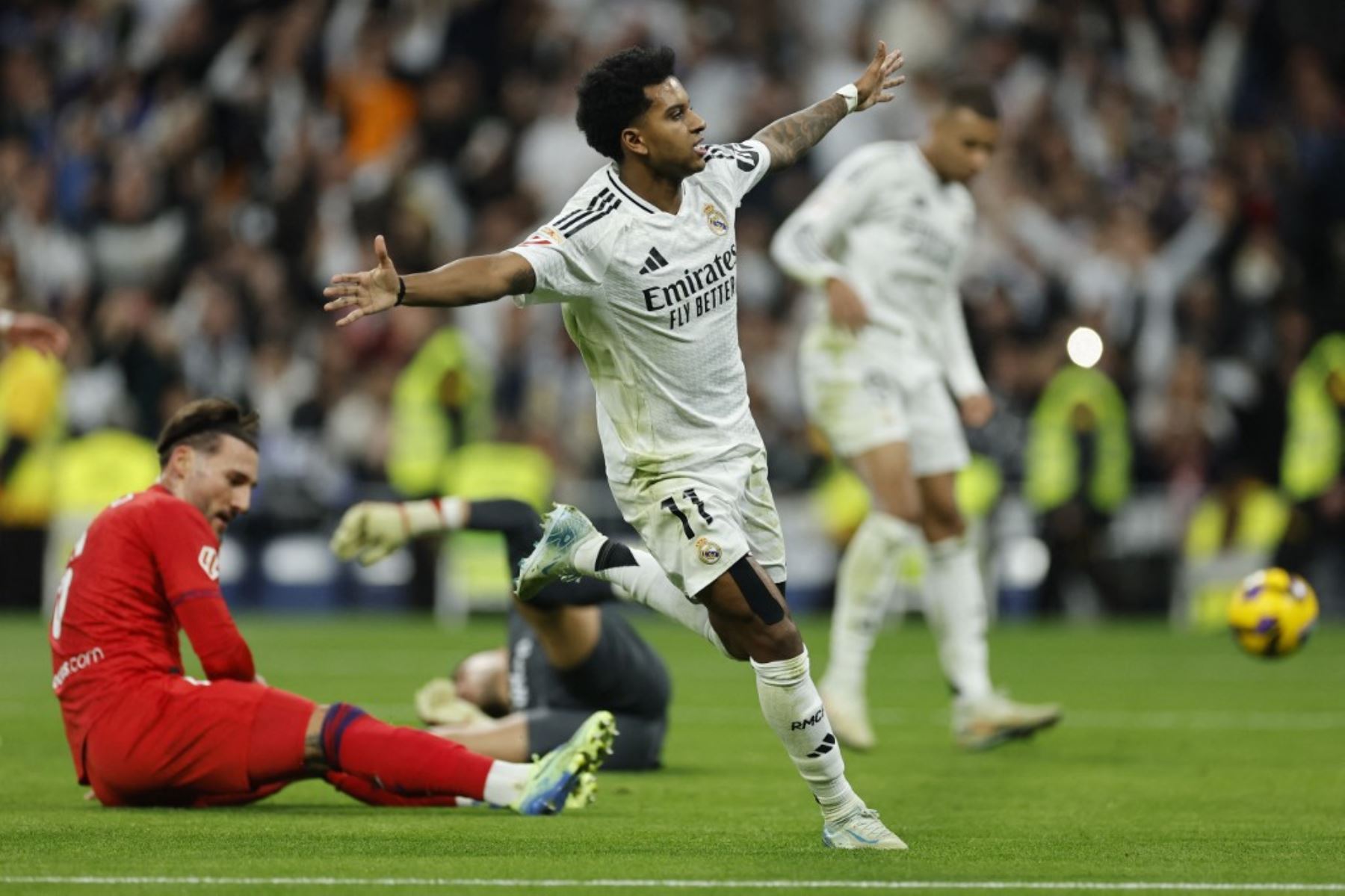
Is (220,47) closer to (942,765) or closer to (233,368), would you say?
(233,368)

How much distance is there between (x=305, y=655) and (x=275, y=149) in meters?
8.35

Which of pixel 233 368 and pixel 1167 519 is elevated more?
pixel 233 368

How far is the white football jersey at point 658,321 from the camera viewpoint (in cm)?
662

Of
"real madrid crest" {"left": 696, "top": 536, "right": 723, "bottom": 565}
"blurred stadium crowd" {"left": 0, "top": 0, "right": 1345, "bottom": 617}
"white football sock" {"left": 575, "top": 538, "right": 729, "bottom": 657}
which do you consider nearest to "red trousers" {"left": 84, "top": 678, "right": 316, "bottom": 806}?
"white football sock" {"left": 575, "top": 538, "right": 729, "bottom": 657}

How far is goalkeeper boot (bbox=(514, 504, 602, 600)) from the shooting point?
24.0 feet

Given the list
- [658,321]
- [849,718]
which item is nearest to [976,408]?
[849,718]

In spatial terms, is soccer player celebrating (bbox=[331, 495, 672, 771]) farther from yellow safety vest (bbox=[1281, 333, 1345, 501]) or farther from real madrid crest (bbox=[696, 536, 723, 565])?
yellow safety vest (bbox=[1281, 333, 1345, 501])

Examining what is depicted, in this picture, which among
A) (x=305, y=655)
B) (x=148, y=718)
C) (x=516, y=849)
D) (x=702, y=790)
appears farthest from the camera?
(x=305, y=655)

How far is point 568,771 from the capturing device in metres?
6.92

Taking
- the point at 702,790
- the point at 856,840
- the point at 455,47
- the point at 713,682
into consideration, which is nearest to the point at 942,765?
the point at 702,790

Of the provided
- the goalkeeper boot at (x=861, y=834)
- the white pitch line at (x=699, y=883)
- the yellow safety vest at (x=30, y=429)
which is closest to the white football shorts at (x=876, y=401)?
the goalkeeper boot at (x=861, y=834)

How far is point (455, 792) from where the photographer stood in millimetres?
7020

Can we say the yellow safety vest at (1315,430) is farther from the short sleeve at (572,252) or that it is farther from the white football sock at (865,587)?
the short sleeve at (572,252)

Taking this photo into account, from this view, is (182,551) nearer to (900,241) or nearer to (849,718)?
(849,718)
